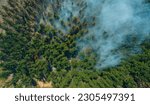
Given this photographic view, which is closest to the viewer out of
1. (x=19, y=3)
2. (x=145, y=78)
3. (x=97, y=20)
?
(x=145, y=78)

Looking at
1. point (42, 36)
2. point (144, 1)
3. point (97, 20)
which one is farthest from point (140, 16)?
point (42, 36)

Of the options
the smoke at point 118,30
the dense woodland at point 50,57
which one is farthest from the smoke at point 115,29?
the dense woodland at point 50,57

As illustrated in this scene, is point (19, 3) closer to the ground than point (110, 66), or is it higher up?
higher up

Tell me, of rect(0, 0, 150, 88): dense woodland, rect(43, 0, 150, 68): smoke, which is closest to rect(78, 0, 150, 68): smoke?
rect(43, 0, 150, 68): smoke

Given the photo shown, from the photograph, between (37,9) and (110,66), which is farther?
(37,9)

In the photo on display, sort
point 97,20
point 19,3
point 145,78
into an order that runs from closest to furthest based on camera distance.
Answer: point 145,78, point 97,20, point 19,3

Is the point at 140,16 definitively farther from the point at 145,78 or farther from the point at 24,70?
the point at 24,70

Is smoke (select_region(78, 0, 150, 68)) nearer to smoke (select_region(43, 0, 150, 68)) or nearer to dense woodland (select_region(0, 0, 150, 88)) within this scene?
smoke (select_region(43, 0, 150, 68))

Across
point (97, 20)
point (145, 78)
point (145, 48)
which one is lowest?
point (145, 78)

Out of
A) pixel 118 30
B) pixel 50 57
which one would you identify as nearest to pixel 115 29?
pixel 118 30
